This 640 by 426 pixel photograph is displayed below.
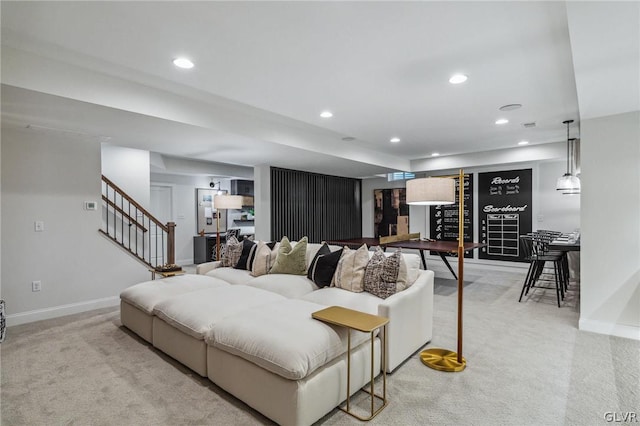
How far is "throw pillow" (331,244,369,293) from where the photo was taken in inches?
127

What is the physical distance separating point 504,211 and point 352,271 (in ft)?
17.8

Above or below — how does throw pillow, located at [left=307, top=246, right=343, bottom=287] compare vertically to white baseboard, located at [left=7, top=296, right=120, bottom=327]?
above

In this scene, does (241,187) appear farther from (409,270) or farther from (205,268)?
(409,270)

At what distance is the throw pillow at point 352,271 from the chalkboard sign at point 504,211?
5201 mm

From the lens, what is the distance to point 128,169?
5.39 meters

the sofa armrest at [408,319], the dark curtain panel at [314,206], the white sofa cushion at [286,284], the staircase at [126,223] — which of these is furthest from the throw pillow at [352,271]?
the dark curtain panel at [314,206]

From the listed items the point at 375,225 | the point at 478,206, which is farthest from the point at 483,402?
the point at 375,225

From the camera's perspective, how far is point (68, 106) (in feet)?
9.78

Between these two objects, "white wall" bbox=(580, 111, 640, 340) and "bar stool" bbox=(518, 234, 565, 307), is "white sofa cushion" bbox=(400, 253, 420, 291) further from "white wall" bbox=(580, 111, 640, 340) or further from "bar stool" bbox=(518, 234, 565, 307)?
"bar stool" bbox=(518, 234, 565, 307)

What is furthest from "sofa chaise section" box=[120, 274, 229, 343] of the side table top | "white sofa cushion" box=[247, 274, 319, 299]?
the side table top

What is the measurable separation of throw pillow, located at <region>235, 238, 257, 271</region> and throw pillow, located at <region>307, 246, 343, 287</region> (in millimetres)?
1029

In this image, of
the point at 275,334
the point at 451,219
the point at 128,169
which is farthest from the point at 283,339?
Answer: the point at 451,219

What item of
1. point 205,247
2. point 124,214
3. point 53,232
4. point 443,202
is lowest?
point 205,247

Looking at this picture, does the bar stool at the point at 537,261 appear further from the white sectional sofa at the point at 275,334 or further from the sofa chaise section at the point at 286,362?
the sofa chaise section at the point at 286,362
